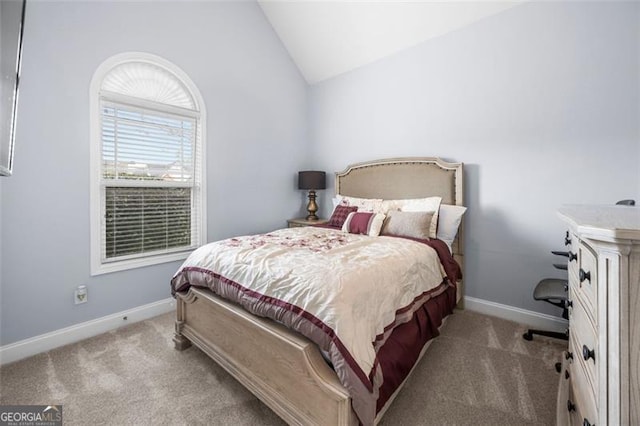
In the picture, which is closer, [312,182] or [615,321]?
[615,321]

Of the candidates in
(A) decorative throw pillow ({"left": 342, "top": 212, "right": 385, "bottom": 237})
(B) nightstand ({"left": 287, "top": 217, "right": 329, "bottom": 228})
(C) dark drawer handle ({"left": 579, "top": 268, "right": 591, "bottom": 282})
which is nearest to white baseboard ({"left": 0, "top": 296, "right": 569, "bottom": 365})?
(A) decorative throw pillow ({"left": 342, "top": 212, "right": 385, "bottom": 237})

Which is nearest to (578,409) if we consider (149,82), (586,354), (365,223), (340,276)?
(586,354)

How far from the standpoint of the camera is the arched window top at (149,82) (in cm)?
235

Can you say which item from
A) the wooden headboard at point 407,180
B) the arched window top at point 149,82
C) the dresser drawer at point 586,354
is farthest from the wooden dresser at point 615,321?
the arched window top at point 149,82

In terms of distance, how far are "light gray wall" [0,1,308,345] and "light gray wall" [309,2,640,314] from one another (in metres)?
1.84

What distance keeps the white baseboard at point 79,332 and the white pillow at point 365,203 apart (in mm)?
2139

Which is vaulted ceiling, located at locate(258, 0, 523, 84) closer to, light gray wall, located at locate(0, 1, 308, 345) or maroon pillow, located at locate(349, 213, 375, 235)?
light gray wall, located at locate(0, 1, 308, 345)

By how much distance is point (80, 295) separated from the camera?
218 cm

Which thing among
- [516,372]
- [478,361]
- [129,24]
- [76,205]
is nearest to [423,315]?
[478,361]

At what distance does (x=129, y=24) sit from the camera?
7.77 feet

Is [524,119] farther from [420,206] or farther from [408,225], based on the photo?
[408,225]

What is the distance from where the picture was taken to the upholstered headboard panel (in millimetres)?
2760

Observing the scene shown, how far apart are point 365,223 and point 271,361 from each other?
1579 mm

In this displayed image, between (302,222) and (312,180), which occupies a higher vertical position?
(312,180)
